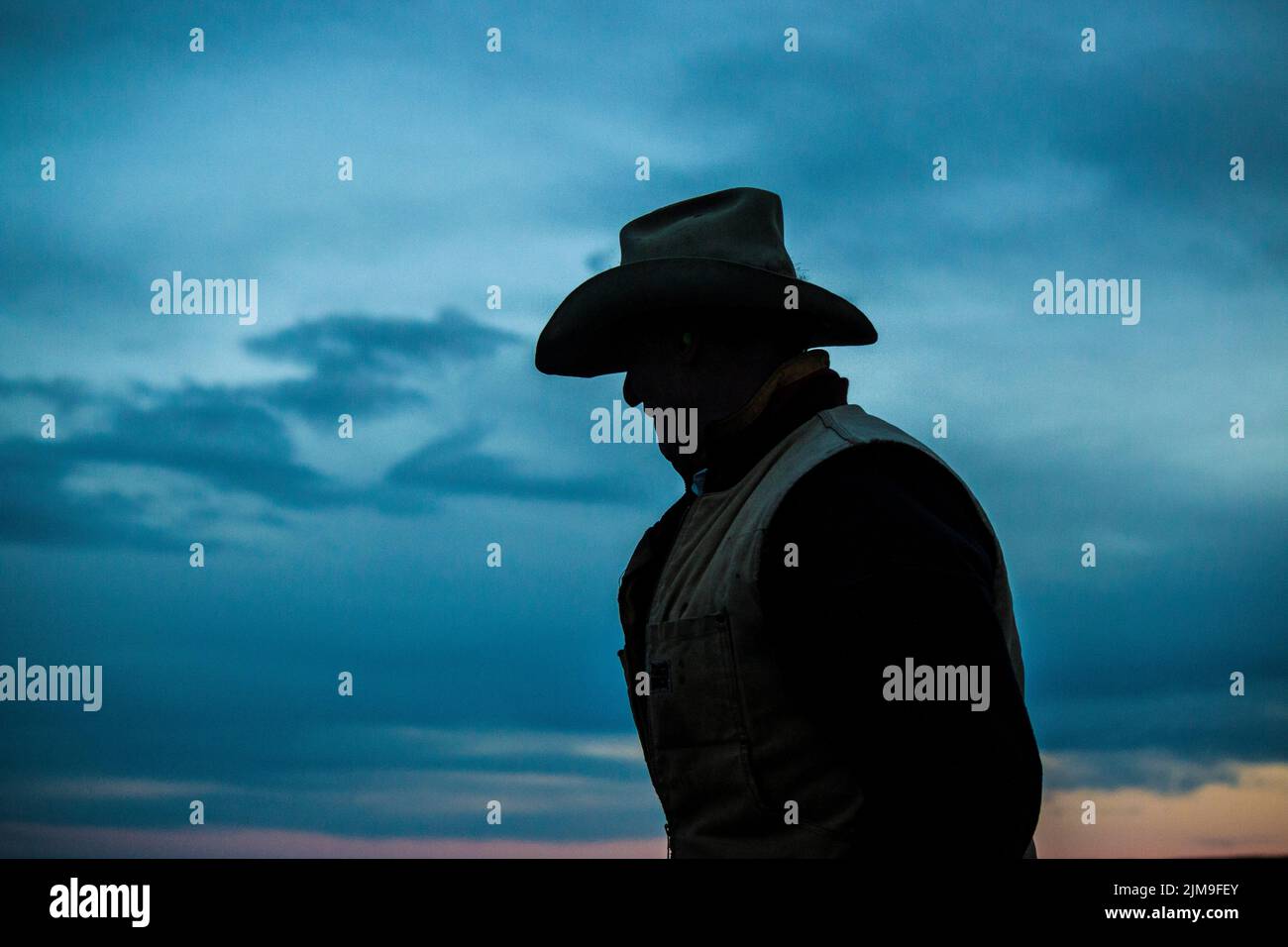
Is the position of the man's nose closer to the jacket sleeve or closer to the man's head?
the man's head

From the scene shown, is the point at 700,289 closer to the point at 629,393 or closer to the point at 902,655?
the point at 629,393

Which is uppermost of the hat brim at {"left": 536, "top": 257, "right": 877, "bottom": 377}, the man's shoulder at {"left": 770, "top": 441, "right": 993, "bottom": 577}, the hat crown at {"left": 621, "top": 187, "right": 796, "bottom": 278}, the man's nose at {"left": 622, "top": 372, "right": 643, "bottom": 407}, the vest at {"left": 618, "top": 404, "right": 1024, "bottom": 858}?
the hat crown at {"left": 621, "top": 187, "right": 796, "bottom": 278}

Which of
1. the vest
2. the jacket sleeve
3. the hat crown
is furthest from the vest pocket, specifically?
the hat crown

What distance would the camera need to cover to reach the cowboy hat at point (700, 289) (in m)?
3.57

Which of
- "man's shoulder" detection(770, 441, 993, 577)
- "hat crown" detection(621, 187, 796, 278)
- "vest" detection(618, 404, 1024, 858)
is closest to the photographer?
"man's shoulder" detection(770, 441, 993, 577)

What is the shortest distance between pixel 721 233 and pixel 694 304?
0.41m

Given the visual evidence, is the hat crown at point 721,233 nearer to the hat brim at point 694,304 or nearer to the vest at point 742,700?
the hat brim at point 694,304

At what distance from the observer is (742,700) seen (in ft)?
9.90

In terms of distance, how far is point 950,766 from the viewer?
2557mm

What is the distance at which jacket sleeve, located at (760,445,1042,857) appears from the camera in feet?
8.40

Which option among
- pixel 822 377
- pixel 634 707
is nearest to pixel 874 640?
pixel 822 377

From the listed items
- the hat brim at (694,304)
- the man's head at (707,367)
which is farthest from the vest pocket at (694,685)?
the hat brim at (694,304)
